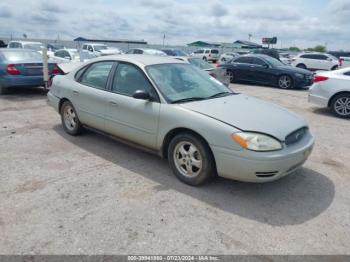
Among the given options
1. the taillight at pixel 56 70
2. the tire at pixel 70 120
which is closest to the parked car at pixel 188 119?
the tire at pixel 70 120

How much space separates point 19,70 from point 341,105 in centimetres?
908

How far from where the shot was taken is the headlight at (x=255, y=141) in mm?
3314

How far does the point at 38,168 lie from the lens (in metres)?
4.28

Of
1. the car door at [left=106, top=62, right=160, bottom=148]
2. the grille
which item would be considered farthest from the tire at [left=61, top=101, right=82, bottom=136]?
the grille

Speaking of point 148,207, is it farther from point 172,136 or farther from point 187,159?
point 172,136

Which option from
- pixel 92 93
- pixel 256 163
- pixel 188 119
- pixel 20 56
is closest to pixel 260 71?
pixel 20 56

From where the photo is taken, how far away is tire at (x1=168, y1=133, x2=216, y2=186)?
3604 millimetres

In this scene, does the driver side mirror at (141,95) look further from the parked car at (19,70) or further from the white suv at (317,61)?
the white suv at (317,61)

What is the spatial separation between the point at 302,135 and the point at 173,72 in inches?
78.7

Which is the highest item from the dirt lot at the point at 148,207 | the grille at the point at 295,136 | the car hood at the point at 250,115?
the car hood at the point at 250,115

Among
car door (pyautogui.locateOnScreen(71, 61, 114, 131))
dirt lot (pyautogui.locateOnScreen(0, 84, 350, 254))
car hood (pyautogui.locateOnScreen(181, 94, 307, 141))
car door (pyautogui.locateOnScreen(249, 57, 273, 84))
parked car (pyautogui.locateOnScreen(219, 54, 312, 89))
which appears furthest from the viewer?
car door (pyautogui.locateOnScreen(249, 57, 273, 84))

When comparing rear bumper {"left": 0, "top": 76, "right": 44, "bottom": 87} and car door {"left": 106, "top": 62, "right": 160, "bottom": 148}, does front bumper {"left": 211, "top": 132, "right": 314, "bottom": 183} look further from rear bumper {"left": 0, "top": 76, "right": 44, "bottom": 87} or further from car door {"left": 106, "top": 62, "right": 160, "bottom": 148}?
rear bumper {"left": 0, "top": 76, "right": 44, "bottom": 87}

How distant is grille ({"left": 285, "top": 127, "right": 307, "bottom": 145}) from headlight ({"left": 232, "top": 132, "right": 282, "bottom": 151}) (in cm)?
24

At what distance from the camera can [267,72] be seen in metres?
14.1
